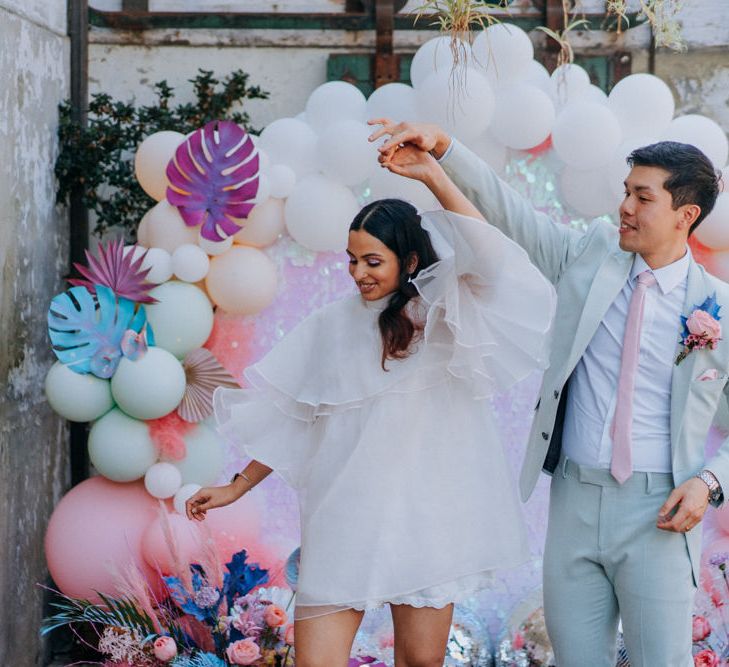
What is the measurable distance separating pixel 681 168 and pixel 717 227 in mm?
1433

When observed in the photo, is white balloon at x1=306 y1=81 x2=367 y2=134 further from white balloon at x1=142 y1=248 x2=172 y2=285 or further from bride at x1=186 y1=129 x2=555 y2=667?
bride at x1=186 y1=129 x2=555 y2=667

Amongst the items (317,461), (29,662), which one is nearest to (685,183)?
(317,461)

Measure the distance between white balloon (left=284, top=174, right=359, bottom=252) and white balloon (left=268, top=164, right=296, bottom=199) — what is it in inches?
1.2

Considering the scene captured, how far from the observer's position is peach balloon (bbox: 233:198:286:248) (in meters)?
4.16

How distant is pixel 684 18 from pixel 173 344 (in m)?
2.61

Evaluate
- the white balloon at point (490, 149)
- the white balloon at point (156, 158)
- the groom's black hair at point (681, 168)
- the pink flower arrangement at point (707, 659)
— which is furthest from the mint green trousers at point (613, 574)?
the white balloon at point (156, 158)

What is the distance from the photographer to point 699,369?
262cm

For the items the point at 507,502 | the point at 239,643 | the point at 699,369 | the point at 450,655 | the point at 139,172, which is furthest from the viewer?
the point at 139,172

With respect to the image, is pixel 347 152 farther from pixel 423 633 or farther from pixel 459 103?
pixel 423 633

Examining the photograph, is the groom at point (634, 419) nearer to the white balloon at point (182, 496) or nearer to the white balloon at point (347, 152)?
the white balloon at point (347, 152)

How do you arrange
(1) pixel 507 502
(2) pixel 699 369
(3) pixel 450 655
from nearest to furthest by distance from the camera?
(2) pixel 699 369 → (1) pixel 507 502 → (3) pixel 450 655

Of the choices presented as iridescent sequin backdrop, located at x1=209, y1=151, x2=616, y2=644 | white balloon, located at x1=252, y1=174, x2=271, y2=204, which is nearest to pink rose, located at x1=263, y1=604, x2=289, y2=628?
iridescent sequin backdrop, located at x1=209, y1=151, x2=616, y2=644

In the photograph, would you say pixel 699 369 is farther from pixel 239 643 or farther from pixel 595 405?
pixel 239 643

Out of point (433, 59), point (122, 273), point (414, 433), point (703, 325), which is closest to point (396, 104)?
point (433, 59)
